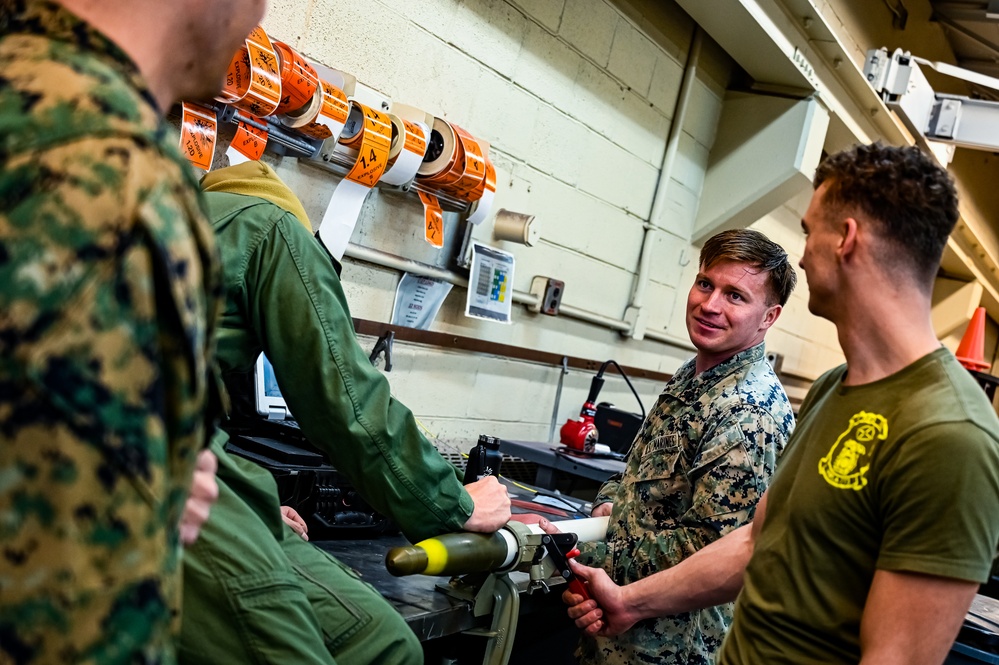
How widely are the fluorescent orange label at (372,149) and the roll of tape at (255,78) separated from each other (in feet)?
1.07

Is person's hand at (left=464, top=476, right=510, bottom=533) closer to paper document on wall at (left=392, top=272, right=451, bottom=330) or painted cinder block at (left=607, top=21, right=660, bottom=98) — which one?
paper document on wall at (left=392, top=272, right=451, bottom=330)

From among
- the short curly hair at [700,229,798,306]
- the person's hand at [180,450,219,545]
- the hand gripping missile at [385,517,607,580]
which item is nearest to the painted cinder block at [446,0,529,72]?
the short curly hair at [700,229,798,306]

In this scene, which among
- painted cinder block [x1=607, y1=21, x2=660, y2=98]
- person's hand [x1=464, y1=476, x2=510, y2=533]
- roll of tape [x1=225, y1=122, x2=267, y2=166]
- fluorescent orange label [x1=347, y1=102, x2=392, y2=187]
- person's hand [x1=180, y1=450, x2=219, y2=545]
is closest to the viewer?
person's hand [x1=180, y1=450, x2=219, y2=545]

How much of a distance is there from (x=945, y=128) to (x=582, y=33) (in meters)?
2.22

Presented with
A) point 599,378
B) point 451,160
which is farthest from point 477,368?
point 451,160

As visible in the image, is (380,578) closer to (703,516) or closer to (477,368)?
(703,516)

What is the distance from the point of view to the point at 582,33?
11.2 ft

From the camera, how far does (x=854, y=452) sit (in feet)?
4.26

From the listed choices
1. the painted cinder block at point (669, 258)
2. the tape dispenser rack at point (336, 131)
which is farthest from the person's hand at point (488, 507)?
the painted cinder block at point (669, 258)

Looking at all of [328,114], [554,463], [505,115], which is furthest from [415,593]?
[505,115]

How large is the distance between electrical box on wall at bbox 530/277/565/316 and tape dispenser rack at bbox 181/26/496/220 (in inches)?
22.8

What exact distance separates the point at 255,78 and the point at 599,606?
51.8 inches

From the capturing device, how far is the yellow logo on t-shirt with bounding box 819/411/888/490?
1.27 m

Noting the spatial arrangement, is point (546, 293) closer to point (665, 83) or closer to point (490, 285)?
point (490, 285)
